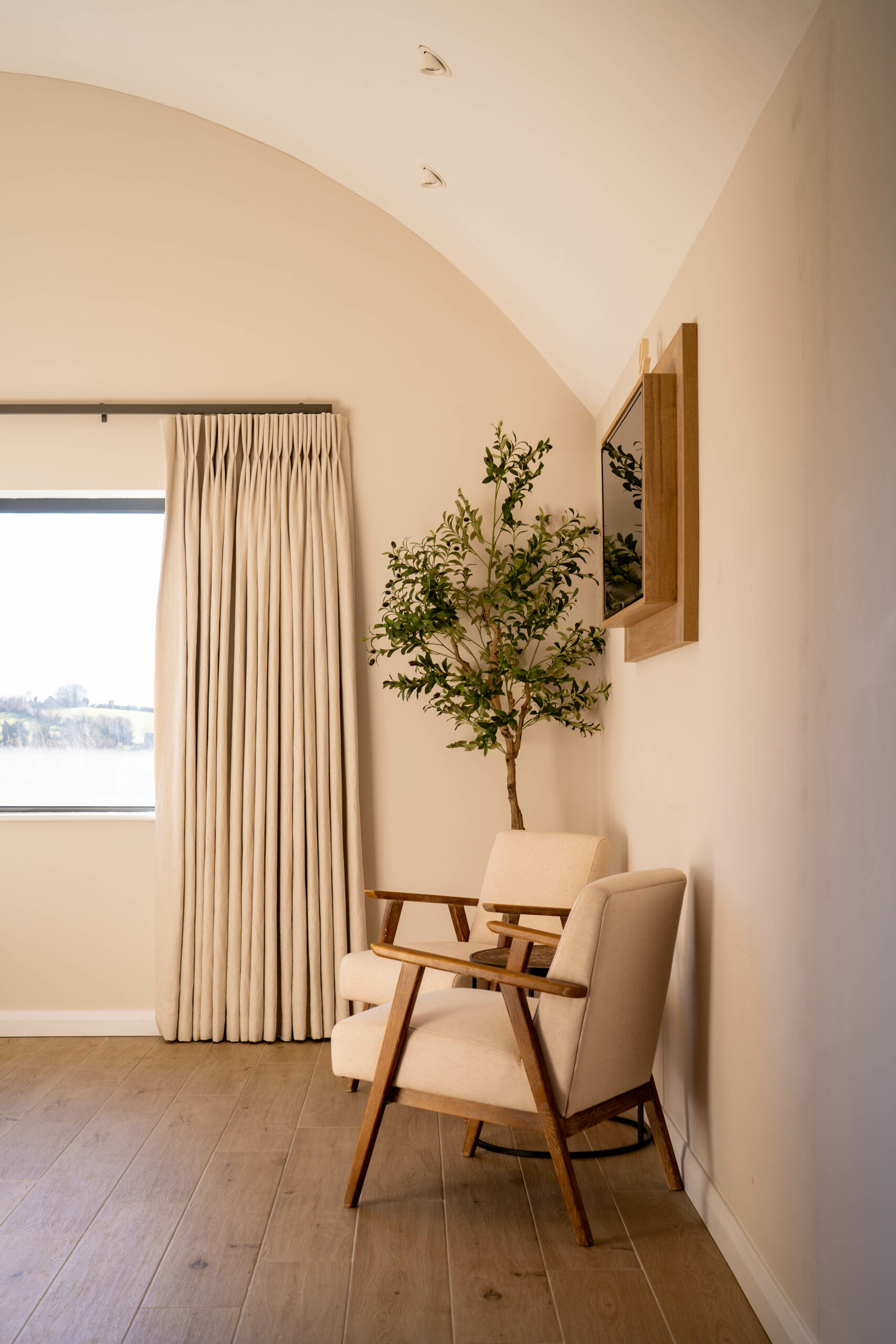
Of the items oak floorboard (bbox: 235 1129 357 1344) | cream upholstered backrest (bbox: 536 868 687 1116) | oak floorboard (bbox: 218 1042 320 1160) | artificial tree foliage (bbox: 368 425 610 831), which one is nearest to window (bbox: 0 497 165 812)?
artificial tree foliage (bbox: 368 425 610 831)

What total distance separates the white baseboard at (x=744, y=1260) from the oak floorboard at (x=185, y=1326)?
0.97 m

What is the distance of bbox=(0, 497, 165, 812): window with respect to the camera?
4.38 metres

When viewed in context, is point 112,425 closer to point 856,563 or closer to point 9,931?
point 9,931

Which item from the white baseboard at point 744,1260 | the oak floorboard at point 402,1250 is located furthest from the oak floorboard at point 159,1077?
the white baseboard at point 744,1260

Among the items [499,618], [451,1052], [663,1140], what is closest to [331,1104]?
[451,1052]

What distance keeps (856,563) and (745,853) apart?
32.3 inches

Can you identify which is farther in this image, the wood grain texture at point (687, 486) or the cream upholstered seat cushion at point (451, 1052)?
the wood grain texture at point (687, 486)

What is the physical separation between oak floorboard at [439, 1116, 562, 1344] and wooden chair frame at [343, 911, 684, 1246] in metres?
0.16

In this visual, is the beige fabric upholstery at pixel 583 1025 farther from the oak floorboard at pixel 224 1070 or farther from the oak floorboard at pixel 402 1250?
the oak floorboard at pixel 224 1070

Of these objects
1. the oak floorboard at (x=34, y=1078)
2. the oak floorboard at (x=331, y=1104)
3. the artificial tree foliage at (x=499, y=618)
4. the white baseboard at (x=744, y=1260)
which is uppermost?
the artificial tree foliage at (x=499, y=618)

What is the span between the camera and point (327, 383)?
4.16m

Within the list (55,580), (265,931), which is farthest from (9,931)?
(55,580)

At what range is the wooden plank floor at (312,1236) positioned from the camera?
→ 2.01m

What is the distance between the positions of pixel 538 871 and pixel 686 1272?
1.46 m
